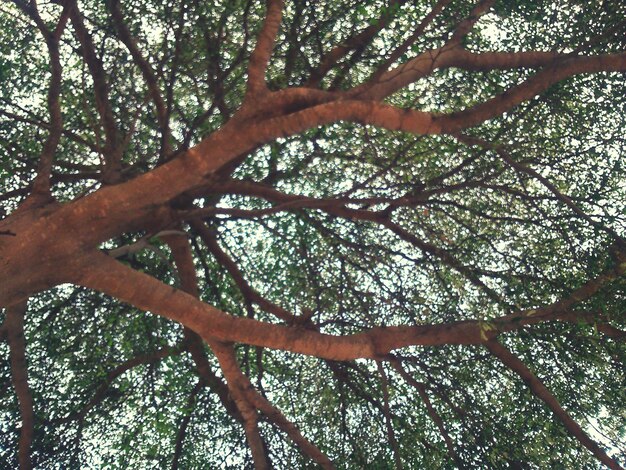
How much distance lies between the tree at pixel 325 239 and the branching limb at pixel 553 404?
22mm

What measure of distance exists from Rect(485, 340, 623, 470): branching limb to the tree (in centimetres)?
2

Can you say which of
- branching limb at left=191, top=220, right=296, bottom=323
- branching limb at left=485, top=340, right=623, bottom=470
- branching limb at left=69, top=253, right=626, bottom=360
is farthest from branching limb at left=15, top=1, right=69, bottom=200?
branching limb at left=485, top=340, right=623, bottom=470

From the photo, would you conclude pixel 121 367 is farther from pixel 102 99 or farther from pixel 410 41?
pixel 410 41

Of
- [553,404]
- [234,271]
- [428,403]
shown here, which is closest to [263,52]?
[234,271]

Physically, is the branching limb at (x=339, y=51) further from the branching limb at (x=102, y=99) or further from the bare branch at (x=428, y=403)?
the bare branch at (x=428, y=403)

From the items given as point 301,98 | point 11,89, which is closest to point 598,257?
point 301,98

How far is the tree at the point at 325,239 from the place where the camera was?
20.2 feet

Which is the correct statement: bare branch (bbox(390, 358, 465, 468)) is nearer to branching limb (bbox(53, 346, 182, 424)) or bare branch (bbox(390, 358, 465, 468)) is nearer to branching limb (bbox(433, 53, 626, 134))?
branching limb (bbox(433, 53, 626, 134))

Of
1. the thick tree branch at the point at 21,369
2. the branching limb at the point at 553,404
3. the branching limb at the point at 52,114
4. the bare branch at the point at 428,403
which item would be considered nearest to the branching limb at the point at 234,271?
the bare branch at the point at 428,403

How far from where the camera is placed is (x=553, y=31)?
28.9 ft

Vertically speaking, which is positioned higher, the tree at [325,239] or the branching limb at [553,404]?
the tree at [325,239]

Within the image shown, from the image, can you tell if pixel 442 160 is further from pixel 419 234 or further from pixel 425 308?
pixel 425 308

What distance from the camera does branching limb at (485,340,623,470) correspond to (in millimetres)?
6075

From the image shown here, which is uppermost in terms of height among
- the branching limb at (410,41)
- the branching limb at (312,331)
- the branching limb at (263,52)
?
the branching limb at (263,52)
